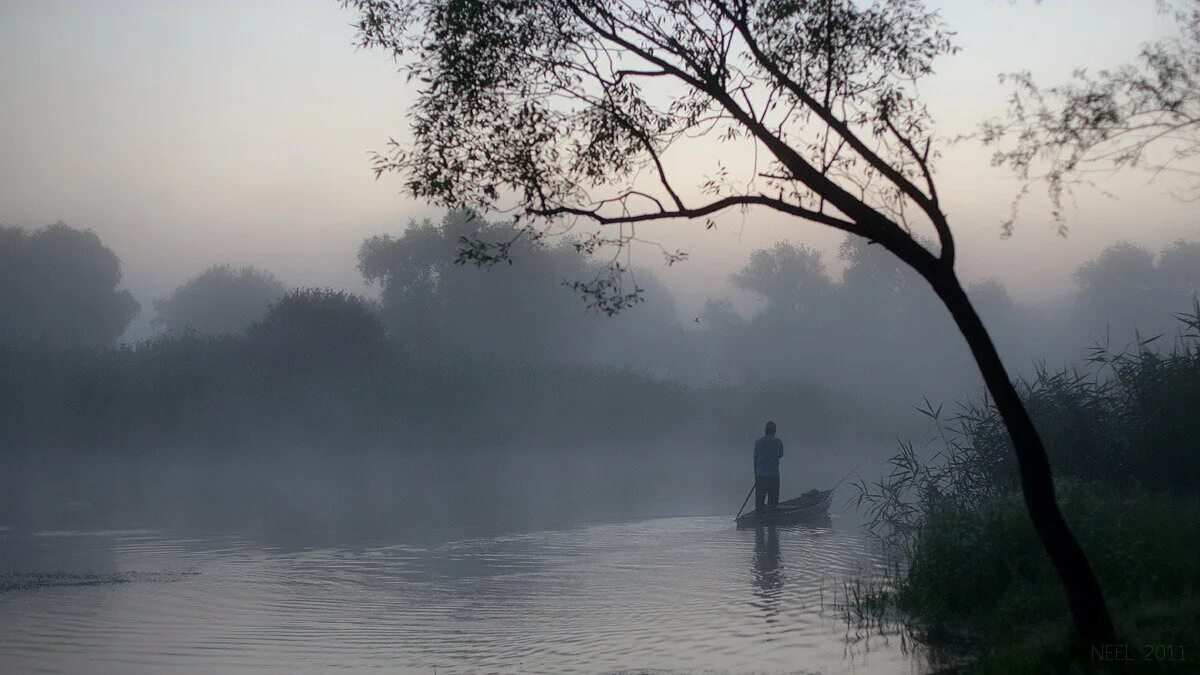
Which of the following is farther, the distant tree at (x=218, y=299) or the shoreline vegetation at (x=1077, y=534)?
the distant tree at (x=218, y=299)

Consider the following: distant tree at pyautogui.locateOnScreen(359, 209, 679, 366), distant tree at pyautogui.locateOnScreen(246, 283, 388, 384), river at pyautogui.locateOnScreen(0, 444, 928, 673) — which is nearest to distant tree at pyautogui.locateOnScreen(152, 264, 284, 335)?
distant tree at pyautogui.locateOnScreen(359, 209, 679, 366)

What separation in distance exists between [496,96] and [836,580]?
10.7m

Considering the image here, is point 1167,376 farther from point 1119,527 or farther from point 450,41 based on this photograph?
point 450,41

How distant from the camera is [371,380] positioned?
5794 cm

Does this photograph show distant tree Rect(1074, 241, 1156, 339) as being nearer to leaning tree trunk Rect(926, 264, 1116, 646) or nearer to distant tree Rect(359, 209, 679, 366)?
distant tree Rect(359, 209, 679, 366)

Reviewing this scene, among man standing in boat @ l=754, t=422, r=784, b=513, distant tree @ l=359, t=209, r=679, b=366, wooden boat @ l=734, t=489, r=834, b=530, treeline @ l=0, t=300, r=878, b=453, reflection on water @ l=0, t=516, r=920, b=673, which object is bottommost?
reflection on water @ l=0, t=516, r=920, b=673

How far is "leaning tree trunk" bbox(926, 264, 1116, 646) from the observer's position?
8883mm

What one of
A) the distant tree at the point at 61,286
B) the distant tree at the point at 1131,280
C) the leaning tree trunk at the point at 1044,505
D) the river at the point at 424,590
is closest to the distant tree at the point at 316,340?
Answer: the river at the point at 424,590

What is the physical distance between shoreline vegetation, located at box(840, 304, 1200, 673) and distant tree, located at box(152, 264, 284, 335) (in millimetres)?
110821

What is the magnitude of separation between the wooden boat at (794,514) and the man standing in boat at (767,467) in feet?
0.77

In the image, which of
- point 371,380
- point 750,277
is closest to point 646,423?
point 371,380

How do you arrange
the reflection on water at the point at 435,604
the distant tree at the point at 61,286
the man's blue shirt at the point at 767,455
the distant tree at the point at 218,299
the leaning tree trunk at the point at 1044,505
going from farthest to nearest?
1. the distant tree at the point at 218,299
2. the distant tree at the point at 61,286
3. the man's blue shirt at the point at 767,455
4. the reflection on water at the point at 435,604
5. the leaning tree trunk at the point at 1044,505

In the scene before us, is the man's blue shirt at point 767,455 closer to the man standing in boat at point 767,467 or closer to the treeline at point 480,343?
the man standing in boat at point 767,467

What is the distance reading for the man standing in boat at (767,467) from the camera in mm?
26594
